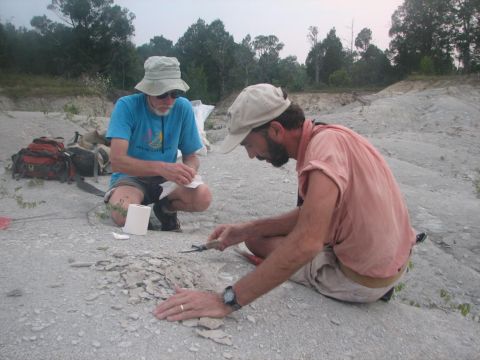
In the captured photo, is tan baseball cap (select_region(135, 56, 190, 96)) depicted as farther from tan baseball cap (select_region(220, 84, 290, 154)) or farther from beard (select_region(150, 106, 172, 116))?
tan baseball cap (select_region(220, 84, 290, 154))

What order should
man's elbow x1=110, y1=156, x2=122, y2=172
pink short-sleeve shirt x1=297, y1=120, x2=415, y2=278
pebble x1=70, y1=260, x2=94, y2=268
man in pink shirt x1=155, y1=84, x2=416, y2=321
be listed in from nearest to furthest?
man in pink shirt x1=155, y1=84, x2=416, y2=321, pink short-sleeve shirt x1=297, y1=120, x2=415, y2=278, pebble x1=70, y1=260, x2=94, y2=268, man's elbow x1=110, y1=156, x2=122, y2=172

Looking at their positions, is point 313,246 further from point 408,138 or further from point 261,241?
point 408,138

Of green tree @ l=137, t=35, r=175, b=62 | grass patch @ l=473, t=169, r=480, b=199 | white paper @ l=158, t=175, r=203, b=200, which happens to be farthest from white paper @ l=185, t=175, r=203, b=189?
green tree @ l=137, t=35, r=175, b=62

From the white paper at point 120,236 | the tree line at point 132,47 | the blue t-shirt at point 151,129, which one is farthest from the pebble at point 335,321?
the tree line at point 132,47

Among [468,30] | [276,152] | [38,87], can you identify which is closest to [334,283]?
[276,152]

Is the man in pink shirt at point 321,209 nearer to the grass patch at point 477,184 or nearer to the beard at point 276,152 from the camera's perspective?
the beard at point 276,152

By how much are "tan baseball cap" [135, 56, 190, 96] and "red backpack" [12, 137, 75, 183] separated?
2550 mm

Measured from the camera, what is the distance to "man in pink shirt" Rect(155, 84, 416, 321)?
1856mm

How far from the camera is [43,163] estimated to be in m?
5.56

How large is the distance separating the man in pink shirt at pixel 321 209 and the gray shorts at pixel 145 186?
5.88 feet

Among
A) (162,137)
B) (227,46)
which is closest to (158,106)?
(162,137)

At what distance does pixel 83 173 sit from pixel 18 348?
4.58m

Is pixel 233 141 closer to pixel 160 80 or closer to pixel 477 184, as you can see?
pixel 160 80

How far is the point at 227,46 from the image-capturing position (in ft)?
143
